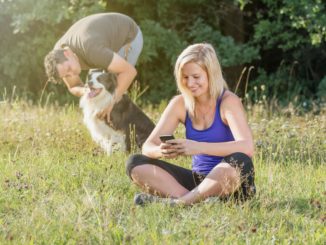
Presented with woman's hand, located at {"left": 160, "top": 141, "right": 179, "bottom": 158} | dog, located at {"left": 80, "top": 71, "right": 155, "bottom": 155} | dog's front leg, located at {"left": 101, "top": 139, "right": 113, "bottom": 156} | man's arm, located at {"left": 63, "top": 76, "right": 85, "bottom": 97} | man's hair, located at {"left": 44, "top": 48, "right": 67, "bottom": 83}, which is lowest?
dog's front leg, located at {"left": 101, "top": 139, "right": 113, "bottom": 156}

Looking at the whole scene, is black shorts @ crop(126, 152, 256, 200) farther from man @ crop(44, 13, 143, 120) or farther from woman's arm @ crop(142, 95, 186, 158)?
man @ crop(44, 13, 143, 120)

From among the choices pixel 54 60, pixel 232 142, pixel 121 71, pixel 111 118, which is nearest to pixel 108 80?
pixel 121 71

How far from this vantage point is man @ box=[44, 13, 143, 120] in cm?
632

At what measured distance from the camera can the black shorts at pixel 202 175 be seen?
4363mm

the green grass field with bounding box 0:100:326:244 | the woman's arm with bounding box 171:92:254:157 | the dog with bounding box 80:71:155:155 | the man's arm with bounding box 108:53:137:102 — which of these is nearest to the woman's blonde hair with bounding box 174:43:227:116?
the woman's arm with bounding box 171:92:254:157

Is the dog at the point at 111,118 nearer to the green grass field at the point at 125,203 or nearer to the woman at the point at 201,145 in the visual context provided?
the green grass field at the point at 125,203

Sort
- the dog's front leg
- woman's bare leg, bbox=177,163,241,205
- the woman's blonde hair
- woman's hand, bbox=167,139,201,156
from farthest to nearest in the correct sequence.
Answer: the dog's front leg < the woman's blonde hair < woman's bare leg, bbox=177,163,241,205 < woman's hand, bbox=167,139,201,156

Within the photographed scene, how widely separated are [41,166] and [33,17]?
555 cm

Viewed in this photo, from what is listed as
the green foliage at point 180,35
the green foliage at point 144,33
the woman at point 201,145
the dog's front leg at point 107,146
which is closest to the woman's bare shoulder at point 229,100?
the woman at point 201,145

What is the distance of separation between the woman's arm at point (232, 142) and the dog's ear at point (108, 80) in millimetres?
2418

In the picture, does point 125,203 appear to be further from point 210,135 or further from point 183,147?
point 210,135

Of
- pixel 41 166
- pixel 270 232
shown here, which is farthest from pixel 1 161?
pixel 270 232

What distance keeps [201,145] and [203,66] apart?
527mm

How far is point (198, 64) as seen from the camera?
448 centimetres
